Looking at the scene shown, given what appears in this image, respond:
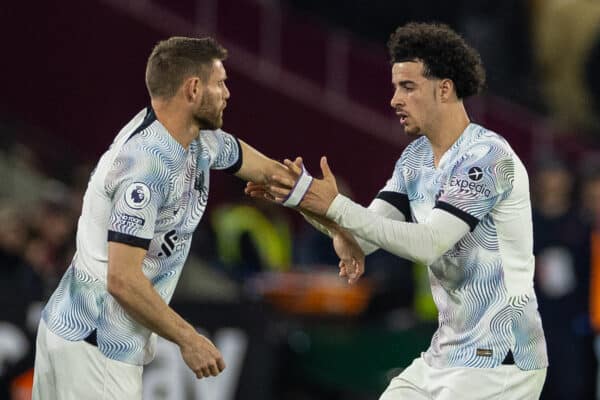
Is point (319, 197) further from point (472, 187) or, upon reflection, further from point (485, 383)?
point (485, 383)

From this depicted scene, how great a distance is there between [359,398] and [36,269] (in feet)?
7.39

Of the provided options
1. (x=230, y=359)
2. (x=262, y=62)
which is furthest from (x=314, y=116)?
(x=230, y=359)

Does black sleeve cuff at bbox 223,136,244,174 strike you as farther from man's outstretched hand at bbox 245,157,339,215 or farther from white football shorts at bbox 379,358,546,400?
white football shorts at bbox 379,358,546,400

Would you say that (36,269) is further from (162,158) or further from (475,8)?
(475,8)

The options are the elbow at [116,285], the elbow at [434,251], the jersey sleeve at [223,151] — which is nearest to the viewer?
the elbow at [116,285]

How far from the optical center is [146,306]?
529 cm

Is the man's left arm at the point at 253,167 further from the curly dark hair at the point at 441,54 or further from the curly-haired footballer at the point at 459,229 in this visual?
the curly dark hair at the point at 441,54

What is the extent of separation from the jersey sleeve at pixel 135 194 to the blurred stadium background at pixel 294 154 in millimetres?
3333

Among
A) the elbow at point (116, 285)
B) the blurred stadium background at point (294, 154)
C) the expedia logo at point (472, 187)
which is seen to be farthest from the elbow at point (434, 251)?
the blurred stadium background at point (294, 154)

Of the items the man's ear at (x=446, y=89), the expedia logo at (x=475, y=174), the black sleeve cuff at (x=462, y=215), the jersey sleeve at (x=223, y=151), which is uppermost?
the man's ear at (x=446, y=89)

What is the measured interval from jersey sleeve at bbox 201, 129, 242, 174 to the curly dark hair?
2.42ft

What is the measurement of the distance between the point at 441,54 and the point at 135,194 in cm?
130

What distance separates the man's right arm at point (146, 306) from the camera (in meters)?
5.27

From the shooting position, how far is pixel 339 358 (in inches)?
383
